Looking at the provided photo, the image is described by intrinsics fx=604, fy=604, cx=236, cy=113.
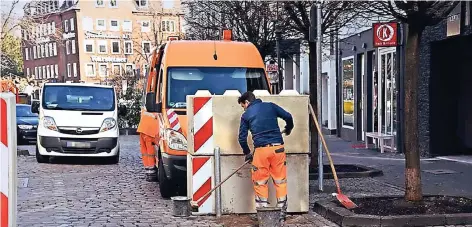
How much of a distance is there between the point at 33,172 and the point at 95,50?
65.9 metres

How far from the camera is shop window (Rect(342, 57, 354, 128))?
70.8 feet

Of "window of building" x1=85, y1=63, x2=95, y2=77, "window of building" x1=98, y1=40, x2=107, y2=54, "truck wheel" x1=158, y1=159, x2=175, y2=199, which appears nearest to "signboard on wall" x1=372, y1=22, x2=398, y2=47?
"truck wheel" x1=158, y1=159, x2=175, y2=199

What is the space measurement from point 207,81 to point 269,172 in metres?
3.22

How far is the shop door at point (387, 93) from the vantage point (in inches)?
681

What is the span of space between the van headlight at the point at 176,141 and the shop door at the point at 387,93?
9030mm

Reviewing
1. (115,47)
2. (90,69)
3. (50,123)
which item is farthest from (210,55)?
(90,69)

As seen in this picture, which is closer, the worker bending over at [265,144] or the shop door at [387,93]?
the worker bending over at [265,144]

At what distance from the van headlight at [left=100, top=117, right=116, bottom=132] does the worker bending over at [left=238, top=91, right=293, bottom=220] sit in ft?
24.9

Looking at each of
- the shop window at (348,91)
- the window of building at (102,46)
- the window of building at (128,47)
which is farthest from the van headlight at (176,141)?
the window of building at (102,46)

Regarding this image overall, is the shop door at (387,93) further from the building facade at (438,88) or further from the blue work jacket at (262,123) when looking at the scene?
the blue work jacket at (262,123)

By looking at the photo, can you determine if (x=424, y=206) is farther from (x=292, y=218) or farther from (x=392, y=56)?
(x=392, y=56)

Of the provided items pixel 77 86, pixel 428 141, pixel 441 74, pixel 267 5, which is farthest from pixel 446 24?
pixel 77 86

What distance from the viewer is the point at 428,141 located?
15.0 metres

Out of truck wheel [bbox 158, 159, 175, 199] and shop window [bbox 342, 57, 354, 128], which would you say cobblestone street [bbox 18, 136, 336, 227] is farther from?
shop window [bbox 342, 57, 354, 128]
